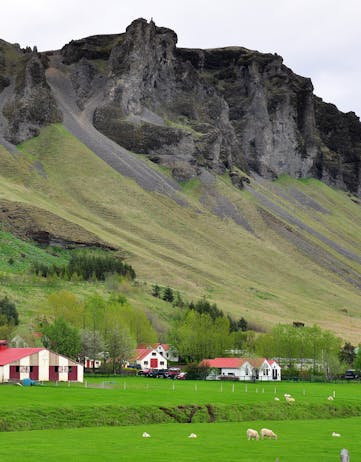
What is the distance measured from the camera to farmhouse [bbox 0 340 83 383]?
10694 cm

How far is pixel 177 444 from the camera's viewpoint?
58.2 metres

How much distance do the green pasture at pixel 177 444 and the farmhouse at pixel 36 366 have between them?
38.9m

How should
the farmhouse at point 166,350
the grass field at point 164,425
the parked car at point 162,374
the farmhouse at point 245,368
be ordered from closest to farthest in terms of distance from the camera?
1. the grass field at point 164,425
2. the parked car at point 162,374
3. the farmhouse at point 245,368
4. the farmhouse at point 166,350

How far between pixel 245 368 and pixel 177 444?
8112 cm

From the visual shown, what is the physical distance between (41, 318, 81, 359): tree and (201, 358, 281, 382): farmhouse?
20627mm

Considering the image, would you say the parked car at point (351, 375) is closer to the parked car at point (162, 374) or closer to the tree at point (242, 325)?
the parked car at point (162, 374)

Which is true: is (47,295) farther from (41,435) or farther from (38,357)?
(41,435)

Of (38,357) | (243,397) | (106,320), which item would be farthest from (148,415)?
(106,320)

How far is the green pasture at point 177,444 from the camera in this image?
5181 cm

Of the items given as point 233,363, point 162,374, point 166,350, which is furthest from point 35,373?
point 166,350

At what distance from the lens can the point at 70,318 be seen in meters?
151

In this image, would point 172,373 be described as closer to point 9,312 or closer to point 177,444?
point 9,312

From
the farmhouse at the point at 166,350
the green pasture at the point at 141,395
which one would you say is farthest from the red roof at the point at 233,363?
the green pasture at the point at 141,395

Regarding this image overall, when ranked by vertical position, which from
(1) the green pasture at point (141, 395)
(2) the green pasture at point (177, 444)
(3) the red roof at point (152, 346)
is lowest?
A: (2) the green pasture at point (177, 444)
